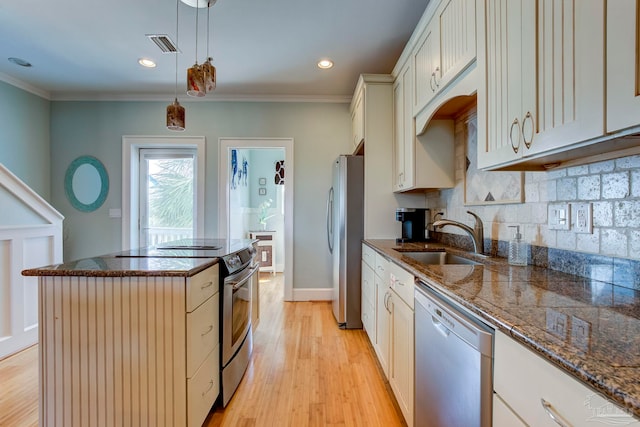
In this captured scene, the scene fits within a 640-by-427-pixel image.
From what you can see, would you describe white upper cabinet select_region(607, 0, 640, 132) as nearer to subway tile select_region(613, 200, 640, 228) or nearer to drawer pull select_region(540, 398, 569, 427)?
subway tile select_region(613, 200, 640, 228)

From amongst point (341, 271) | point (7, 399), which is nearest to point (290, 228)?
point (341, 271)

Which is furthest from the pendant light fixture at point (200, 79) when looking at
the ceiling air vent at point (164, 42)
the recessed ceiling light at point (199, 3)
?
the ceiling air vent at point (164, 42)

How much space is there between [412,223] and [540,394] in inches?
80.5

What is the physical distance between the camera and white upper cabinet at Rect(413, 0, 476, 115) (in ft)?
4.77

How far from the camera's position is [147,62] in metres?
3.02

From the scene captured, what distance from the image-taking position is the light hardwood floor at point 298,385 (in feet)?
5.56

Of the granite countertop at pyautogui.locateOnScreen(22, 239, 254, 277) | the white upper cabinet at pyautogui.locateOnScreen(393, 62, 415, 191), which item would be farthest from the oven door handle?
the white upper cabinet at pyautogui.locateOnScreen(393, 62, 415, 191)

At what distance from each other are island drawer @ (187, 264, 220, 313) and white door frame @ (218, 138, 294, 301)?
210 cm

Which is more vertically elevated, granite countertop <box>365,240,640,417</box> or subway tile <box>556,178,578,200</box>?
subway tile <box>556,178,578,200</box>

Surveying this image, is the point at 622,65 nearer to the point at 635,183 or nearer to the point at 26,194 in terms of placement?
the point at 635,183

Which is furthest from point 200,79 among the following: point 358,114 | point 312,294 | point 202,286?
point 312,294

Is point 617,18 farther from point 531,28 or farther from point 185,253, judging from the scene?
point 185,253

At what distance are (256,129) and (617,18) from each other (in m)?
3.56

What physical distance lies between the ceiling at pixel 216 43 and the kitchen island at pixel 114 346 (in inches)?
79.5
